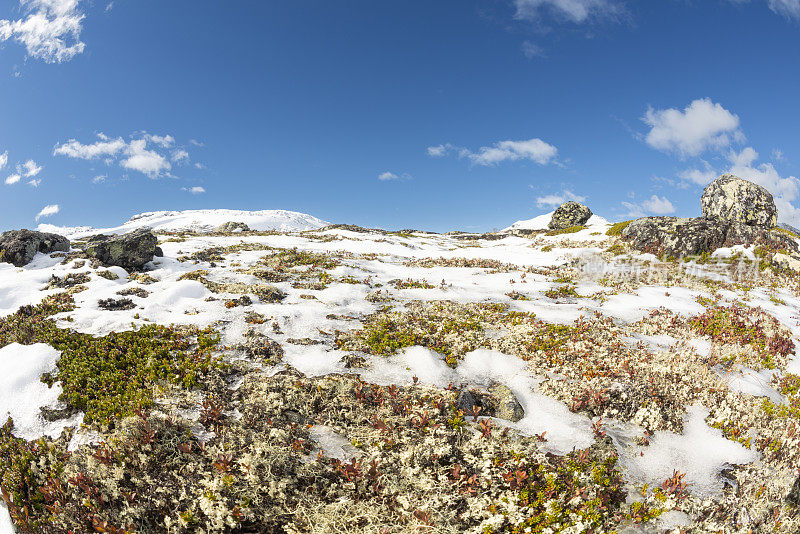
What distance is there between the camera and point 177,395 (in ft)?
23.6

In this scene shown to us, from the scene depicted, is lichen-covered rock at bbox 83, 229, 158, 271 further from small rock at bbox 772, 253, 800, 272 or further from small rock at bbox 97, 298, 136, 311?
small rock at bbox 772, 253, 800, 272

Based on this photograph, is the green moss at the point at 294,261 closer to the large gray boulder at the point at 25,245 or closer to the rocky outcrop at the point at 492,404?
the large gray boulder at the point at 25,245

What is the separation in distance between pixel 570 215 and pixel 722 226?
22.0m

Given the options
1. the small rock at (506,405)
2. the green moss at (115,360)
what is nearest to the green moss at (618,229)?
the small rock at (506,405)

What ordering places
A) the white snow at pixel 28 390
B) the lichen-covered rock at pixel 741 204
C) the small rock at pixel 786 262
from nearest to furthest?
the white snow at pixel 28 390 → the small rock at pixel 786 262 → the lichen-covered rock at pixel 741 204

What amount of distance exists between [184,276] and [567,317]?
16246 millimetres

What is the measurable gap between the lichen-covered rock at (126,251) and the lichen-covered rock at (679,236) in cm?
3102

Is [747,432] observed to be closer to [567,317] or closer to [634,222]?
[567,317]

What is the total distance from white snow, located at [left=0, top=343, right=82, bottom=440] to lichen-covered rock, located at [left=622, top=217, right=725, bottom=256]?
1170 inches

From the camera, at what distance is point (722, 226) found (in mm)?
23766

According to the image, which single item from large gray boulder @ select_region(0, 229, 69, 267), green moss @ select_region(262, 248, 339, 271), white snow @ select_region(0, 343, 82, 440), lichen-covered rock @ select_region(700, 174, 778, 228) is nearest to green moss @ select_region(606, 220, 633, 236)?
lichen-covered rock @ select_region(700, 174, 778, 228)

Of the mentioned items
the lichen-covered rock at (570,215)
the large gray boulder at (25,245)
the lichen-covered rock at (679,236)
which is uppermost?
the lichen-covered rock at (570,215)

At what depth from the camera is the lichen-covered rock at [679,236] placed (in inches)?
893

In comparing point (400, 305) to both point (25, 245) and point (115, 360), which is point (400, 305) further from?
point (25, 245)
